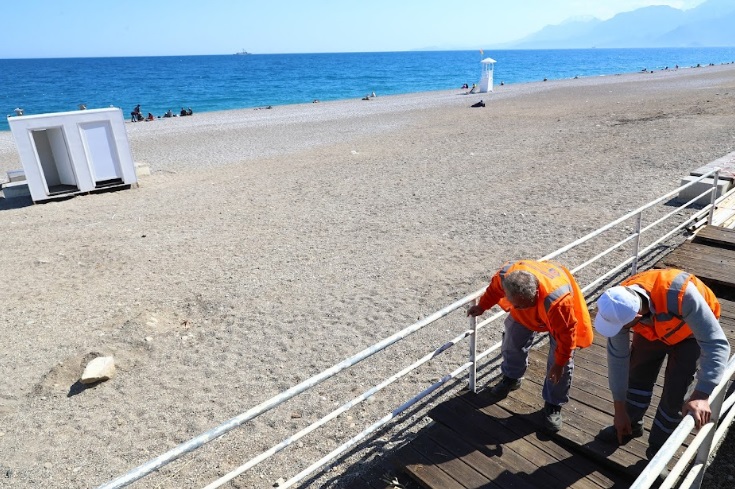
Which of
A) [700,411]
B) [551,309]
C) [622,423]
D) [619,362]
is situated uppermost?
[551,309]

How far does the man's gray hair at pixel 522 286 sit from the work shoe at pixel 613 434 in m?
1.21

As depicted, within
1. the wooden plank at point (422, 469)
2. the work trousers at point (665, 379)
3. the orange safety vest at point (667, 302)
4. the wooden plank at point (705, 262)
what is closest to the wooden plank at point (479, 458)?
the wooden plank at point (422, 469)

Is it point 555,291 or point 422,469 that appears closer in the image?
point 555,291

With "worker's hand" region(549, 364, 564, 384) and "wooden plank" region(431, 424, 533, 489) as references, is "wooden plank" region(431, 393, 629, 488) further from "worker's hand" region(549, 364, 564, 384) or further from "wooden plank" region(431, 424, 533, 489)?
"worker's hand" region(549, 364, 564, 384)

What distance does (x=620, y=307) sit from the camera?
2898mm

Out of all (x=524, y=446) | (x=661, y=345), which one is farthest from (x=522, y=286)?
(x=524, y=446)

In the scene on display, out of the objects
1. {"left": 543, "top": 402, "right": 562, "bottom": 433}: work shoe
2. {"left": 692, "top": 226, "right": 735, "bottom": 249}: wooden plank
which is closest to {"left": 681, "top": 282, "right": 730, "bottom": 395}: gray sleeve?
{"left": 543, "top": 402, "right": 562, "bottom": 433}: work shoe

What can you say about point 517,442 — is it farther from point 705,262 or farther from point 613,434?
point 705,262

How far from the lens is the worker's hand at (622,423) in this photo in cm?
343

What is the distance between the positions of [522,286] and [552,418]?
1167 millimetres

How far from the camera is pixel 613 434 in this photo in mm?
3656

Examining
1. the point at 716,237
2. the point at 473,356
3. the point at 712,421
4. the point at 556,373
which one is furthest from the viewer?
the point at 716,237

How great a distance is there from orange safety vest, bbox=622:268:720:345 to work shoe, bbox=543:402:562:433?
0.92 metres

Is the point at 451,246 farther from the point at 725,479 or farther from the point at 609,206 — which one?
the point at 725,479
